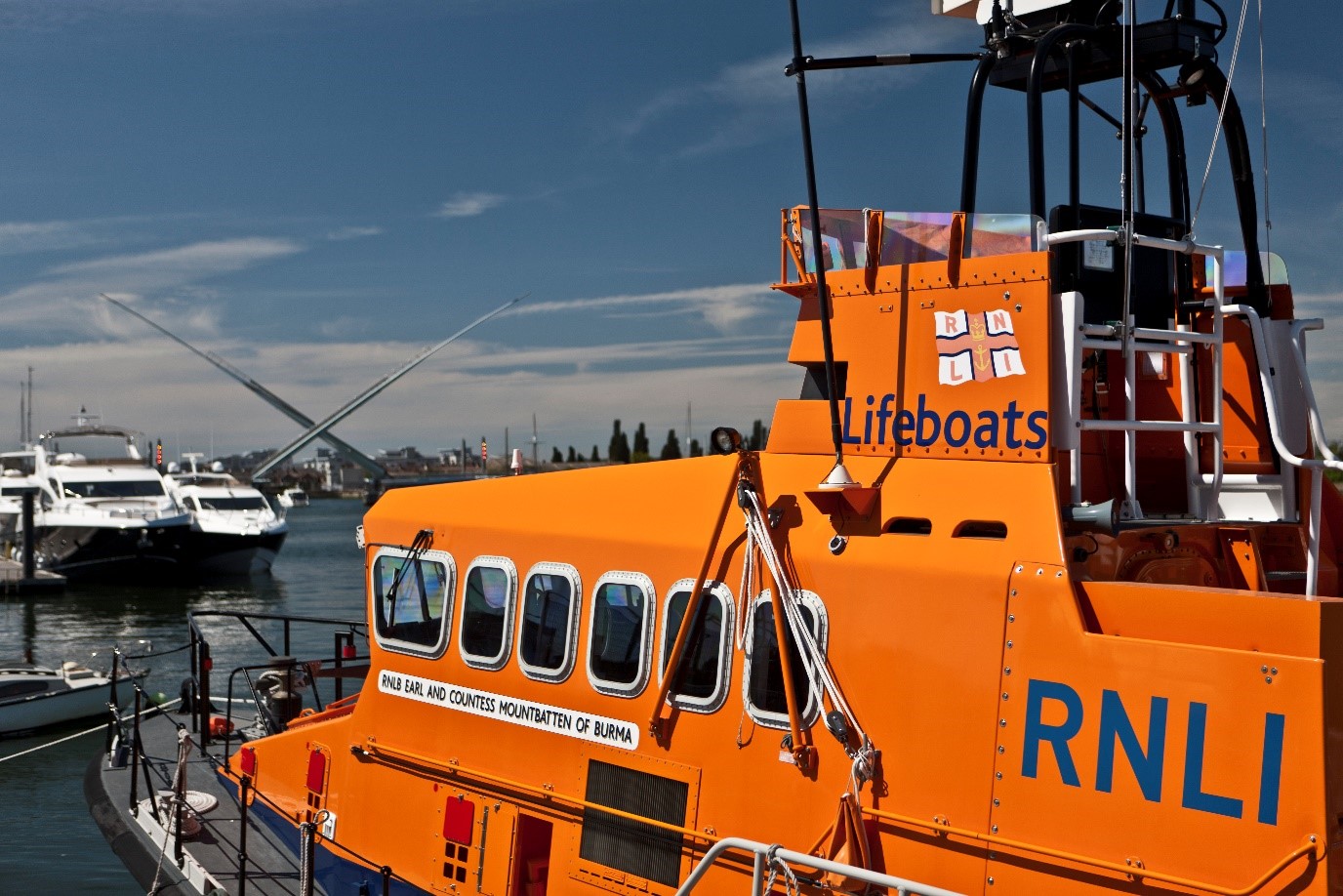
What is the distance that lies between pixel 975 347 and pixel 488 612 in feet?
10.7

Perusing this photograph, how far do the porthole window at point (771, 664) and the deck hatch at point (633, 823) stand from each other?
2.02ft

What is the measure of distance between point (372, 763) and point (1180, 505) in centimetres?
505

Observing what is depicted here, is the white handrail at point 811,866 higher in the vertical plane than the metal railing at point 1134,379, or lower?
lower

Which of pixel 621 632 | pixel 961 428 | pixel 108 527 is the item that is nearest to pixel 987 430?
pixel 961 428

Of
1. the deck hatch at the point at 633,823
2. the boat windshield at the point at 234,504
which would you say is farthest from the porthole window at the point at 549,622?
the boat windshield at the point at 234,504

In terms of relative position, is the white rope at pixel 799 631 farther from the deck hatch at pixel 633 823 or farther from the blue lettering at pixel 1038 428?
the blue lettering at pixel 1038 428

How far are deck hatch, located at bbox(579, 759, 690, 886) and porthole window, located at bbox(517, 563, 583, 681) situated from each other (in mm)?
594

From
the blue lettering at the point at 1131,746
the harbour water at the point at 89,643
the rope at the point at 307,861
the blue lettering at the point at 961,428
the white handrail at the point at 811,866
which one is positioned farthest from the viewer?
the harbour water at the point at 89,643

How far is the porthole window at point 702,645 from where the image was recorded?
5.92 m

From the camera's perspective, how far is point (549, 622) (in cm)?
679

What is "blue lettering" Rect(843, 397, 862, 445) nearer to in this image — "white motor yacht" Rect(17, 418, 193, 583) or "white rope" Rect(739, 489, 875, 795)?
"white rope" Rect(739, 489, 875, 795)

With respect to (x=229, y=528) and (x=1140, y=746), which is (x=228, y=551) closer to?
(x=229, y=528)

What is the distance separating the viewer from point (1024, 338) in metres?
5.36

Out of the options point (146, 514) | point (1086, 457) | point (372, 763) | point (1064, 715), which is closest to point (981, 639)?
point (1064, 715)
